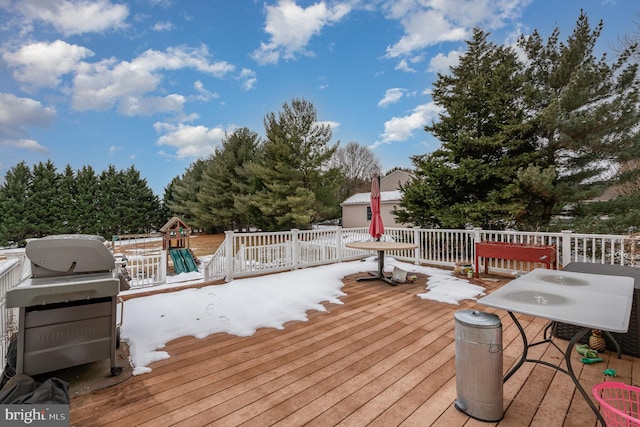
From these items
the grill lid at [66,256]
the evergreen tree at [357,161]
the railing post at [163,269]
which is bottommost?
the railing post at [163,269]

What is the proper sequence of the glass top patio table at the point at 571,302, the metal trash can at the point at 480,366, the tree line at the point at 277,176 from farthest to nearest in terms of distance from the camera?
the tree line at the point at 277,176, the metal trash can at the point at 480,366, the glass top patio table at the point at 571,302

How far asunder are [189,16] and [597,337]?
31.9 ft

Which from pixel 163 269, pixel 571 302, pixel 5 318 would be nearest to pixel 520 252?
pixel 571 302

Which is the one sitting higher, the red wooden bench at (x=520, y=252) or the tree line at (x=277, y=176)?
the tree line at (x=277, y=176)

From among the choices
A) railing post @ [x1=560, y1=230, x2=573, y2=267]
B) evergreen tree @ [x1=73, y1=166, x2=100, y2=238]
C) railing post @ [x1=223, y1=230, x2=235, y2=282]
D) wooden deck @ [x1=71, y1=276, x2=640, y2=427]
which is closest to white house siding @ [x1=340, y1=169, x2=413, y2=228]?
railing post @ [x1=560, y1=230, x2=573, y2=267]

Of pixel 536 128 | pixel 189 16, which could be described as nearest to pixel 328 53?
pixel 189 16

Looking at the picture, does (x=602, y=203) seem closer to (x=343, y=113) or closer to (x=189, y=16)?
(x=343, y=113)

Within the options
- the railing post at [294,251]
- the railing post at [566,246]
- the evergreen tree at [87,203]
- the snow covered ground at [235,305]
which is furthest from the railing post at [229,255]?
the evergreen tree at [87,203]

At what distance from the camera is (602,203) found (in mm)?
7707

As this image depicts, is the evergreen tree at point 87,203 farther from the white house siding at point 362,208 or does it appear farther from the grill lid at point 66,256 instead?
the grill lid at point 66,256

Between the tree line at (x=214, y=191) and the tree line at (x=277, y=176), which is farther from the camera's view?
the tree line at (x=214, y=191)

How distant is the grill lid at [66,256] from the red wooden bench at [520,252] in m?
5.72

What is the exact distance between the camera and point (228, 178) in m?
19.8

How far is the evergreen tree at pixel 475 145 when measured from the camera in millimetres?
8531
